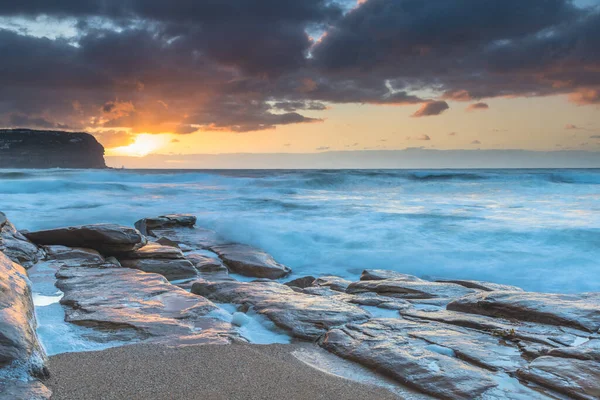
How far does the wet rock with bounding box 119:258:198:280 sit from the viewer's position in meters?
6.41

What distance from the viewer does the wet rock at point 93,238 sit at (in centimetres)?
690

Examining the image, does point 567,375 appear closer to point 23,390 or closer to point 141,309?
point 23,390

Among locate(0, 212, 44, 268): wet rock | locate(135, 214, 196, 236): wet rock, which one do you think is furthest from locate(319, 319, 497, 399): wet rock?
locate(135, 214, 196, 236): wet rock

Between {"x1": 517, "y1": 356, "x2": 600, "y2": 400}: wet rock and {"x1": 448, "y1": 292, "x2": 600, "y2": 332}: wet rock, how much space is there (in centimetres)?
89

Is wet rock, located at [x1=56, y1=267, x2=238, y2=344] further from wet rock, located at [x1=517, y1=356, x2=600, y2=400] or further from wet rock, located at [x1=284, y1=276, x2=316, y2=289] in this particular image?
wet rock, located at [x1=284, y1=276, x2=316, y2=289]

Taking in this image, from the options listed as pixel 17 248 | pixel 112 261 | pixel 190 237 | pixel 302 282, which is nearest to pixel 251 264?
pixel 302 282

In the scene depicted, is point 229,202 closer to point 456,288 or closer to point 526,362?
point 456,288

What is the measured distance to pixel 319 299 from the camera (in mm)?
4504

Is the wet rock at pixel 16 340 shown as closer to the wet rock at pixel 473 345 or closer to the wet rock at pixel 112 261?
the wet rock at pixel 473 345

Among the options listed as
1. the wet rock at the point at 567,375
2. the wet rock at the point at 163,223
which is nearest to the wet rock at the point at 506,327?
the wet rock at the point at 567,375

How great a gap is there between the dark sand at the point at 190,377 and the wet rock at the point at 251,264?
15.6 feet

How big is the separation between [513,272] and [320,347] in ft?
24.5

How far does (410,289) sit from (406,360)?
101 inches

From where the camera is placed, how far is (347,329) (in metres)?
3.54
